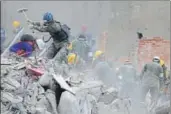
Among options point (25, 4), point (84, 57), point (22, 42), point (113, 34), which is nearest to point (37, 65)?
point (22, 42)

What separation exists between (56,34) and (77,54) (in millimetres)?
4260

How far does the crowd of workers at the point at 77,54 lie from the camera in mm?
8734

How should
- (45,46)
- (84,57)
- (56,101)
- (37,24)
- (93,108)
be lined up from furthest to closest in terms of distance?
(84,57), (45,46), (37,24), (93,108), (56,101)

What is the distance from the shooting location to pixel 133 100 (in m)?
10.2

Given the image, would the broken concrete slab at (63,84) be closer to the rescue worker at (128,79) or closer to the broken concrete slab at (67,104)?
the broken concrete slab at (67,104)

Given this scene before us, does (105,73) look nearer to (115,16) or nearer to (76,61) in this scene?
(76,61)

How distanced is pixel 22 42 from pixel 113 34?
14.2 metres

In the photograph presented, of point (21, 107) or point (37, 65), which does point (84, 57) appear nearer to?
point (37, 65)

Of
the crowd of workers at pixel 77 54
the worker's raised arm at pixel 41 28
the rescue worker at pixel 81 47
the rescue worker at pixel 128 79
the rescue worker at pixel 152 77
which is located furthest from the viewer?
the rescue worker at pixel 81 47

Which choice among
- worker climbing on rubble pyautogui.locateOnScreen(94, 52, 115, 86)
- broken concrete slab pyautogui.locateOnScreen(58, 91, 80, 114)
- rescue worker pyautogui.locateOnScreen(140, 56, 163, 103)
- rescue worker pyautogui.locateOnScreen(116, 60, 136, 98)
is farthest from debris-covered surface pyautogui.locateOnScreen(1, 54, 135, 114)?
worker climbing on rubble pyautogui.locateOnScreen(94, 52, 115, 86)

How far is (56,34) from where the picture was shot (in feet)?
29.6

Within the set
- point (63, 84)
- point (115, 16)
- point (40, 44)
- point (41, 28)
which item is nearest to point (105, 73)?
point (40, 44)

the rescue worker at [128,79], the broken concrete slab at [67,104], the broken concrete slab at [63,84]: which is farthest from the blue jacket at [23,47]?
the broken concrete slab at [67,104]

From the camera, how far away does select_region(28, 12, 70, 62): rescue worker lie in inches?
338
